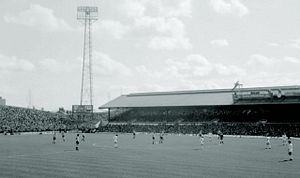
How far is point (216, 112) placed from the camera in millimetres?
76500

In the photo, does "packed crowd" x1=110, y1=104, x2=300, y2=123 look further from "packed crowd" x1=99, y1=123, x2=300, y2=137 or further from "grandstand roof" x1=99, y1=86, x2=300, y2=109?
"packed crowd" x1=99, y1=123, x2=300, y2=137

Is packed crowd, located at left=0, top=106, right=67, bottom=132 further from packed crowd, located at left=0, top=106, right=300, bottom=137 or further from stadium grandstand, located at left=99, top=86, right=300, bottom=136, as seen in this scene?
stadium grandstand, located at left=99, top=86, right=300, bottom=136

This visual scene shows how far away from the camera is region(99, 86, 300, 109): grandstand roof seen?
250ft

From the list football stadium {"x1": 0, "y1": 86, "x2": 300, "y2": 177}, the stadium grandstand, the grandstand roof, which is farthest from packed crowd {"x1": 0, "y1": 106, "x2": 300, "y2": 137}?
the grandstand roof

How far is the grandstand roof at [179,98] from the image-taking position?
250ft

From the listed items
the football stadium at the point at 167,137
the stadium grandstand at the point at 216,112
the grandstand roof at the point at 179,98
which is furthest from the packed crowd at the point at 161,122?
the grandstand roof at the point at 179,98

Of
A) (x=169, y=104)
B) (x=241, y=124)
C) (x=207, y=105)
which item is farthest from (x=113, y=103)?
(x=241, y=124)

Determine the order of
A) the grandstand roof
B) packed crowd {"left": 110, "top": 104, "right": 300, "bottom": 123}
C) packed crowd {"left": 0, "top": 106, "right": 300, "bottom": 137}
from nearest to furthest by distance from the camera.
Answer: packed crowd {"left": 0, "top": 106, "right": 300, "bottom": 137} < packed crowd {"left": 110, "top": 104, "right": 300, "bottom": 123} < the grandstand roof

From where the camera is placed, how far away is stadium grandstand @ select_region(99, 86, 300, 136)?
220 ft

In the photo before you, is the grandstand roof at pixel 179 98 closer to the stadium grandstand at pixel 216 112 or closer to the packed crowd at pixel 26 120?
the stadium grandstand at pixel 216 112

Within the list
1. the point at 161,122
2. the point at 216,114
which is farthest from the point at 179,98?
the point at 216,114

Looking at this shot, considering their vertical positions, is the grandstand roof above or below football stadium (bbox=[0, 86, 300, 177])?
above

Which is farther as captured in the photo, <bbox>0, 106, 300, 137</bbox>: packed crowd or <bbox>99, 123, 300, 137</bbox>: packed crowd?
<bbox>0, 106, 300, 137</bbox>: packed crowd

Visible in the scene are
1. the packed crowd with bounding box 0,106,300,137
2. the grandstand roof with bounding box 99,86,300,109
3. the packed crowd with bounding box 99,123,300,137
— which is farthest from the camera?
the grandstand roof with bounding box 99,86,300,109
